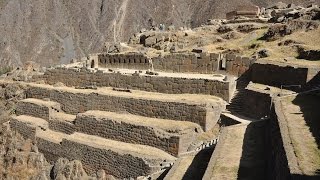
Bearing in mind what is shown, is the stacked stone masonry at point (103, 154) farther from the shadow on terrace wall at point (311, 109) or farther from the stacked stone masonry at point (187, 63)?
the stacked stone masonry at point (187, 63)

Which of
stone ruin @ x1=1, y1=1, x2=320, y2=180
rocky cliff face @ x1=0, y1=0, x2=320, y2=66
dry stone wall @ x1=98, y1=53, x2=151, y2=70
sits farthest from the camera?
rocky cliff face @ x1=0, y1=0, x2=320, y2=66

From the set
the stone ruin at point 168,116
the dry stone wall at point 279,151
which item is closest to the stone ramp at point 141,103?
the stone ruin at point 168,116

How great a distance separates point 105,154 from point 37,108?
663 cm

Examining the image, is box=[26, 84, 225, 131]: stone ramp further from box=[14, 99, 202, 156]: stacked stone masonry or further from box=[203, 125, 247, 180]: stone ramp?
box=[203, 125, 247, 180]: stone ramp

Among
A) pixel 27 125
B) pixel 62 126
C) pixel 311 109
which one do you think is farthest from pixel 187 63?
pixel 311 109

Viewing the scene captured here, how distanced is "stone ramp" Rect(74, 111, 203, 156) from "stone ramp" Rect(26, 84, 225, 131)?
0.34 meters

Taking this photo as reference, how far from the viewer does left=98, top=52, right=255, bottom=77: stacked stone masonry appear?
68.2ft

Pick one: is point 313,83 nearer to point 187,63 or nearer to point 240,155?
point 240,155

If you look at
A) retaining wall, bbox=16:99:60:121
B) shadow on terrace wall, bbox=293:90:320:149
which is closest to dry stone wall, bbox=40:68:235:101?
retaining wall, bbox=16:99:60:121

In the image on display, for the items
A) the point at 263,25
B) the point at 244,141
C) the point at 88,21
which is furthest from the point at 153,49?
the point at 88,21

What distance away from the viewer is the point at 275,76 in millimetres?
18328

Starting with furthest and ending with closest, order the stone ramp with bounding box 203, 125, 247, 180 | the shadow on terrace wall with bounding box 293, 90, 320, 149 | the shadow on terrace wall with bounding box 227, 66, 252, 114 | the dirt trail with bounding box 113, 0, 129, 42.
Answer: the dirt trail with bounding box 113, 0, 129, 42, the shadow on terrace wall with bounding box 227, 66, 252, 114, the shadow on terrace wall with bounding box 293, 90, 320, 149, the stone ramp with bounding box 203, 125, 247, 180

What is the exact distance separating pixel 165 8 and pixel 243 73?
248 feet

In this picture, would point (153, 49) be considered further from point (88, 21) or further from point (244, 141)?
point (88, 21)
